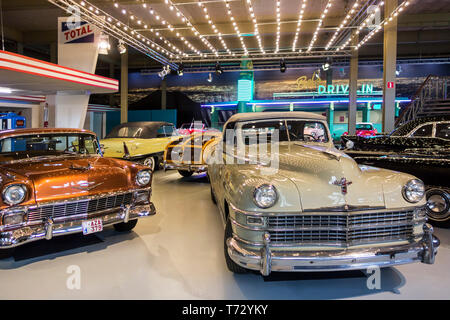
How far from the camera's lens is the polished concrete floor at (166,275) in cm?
282

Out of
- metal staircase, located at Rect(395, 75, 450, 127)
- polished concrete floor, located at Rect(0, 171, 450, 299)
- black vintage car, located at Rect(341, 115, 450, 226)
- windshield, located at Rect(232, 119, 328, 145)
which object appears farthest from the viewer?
metal staircase, located at Rect(395, 75, 450, 127)

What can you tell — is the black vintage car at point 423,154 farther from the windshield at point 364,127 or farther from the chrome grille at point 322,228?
the windshield at point 364,127

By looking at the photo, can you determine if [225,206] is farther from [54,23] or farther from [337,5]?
[54,23]

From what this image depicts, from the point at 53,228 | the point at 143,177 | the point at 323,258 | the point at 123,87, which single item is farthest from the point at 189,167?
the point at 123,87

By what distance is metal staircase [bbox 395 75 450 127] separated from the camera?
10.5 meters

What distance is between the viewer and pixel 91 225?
346cm

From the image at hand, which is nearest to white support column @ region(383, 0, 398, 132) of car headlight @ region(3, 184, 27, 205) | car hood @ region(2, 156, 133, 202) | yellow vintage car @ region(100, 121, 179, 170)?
yellow vintage car @ region(100, 121, 179, 170)

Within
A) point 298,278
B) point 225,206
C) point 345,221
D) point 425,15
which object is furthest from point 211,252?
point 425,15

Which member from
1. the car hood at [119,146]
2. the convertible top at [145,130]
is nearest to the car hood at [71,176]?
the car hood at [119,146]

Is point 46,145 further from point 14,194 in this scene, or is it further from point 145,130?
point 145,130

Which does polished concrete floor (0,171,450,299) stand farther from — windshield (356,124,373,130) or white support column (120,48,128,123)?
white support column (120,48,128,123)

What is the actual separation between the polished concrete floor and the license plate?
1.19 feet

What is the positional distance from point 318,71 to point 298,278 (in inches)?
883
